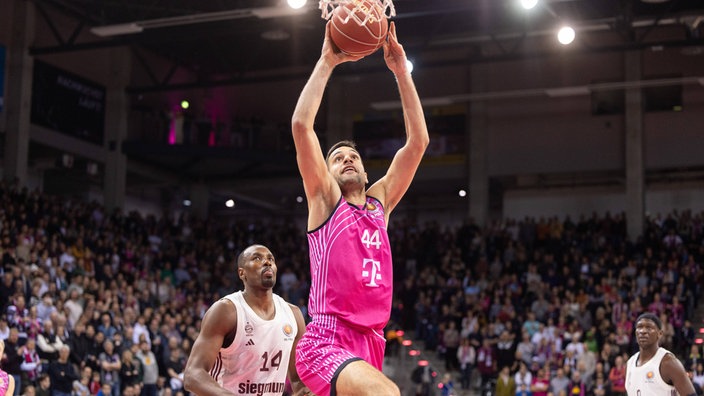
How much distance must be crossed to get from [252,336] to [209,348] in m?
0.43

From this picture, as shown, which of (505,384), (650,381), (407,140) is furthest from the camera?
(505,384)

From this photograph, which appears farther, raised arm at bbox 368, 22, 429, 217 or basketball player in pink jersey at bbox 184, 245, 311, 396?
basketball player in pink jersey at bbox 184, 245, 311, 396

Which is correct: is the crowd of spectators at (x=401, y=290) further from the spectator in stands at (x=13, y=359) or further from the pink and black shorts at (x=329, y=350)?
the pink and black shorts at (x=329, y=350)

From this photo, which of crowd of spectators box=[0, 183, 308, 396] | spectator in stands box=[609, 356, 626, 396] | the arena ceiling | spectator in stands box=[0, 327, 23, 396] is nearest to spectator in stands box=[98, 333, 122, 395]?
crowd of spectators box=[0, 183, 308, 396]

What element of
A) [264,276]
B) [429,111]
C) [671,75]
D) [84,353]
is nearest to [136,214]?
[429,111]

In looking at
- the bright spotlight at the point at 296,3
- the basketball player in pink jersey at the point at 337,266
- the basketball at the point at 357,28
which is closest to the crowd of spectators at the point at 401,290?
the bright spotlight at the point at 296,3

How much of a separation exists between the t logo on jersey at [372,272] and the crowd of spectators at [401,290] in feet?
37.2

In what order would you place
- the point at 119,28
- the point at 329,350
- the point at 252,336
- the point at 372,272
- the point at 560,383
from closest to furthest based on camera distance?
the point at 329,350, the point at 372,272, the point at 252,336, the point at 560,383, the point at 119,28

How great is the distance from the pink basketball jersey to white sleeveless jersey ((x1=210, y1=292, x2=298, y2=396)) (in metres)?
1.37

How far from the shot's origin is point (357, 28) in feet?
19.0

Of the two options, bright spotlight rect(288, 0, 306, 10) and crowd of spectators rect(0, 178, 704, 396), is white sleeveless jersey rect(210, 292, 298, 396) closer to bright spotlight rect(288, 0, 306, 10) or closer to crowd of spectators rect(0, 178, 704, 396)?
crowd of spectators rect(0, 178, 704, 396)

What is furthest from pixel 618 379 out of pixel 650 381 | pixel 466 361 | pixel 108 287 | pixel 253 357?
pixel 253 357

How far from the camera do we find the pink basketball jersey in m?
5.57

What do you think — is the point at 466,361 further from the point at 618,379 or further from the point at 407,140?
the point at 407,140
